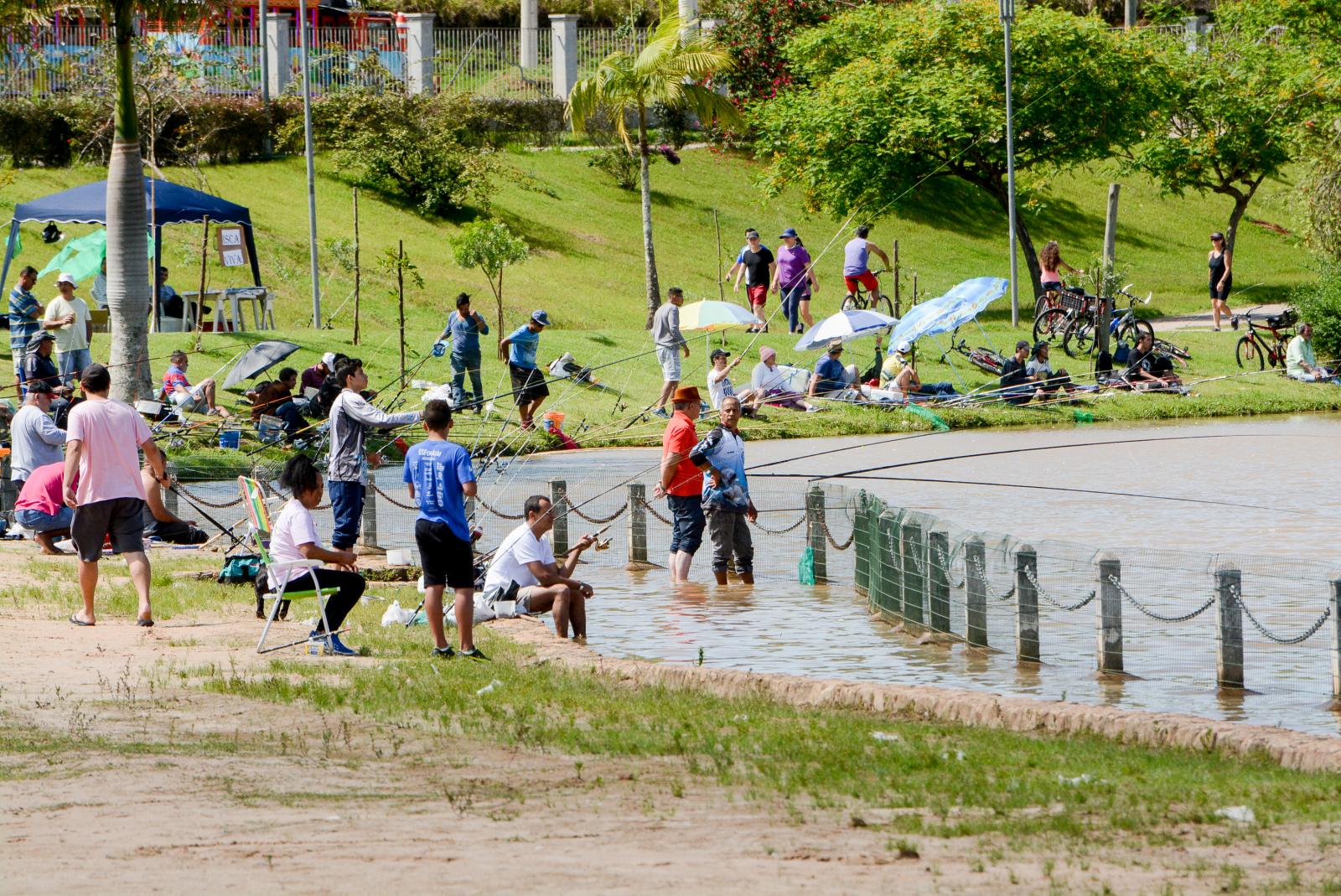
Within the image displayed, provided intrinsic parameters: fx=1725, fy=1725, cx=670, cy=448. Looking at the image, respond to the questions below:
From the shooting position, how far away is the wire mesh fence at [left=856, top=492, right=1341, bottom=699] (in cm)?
925

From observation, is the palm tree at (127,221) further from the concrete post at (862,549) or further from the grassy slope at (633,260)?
the concrete post at (862,549)

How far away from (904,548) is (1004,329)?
20.0 meters

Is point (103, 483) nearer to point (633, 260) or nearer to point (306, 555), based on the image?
point (306, 555)

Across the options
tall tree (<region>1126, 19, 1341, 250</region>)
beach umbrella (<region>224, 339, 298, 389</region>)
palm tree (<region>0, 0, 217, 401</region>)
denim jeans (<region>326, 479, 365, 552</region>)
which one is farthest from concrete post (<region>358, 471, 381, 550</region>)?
tall tree (<region>1126, 19, 1341, 250</region>)

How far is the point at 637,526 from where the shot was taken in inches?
580

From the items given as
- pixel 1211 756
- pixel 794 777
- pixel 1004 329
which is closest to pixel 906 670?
pixel 1211 756

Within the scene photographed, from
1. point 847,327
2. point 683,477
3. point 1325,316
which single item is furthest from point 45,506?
point 1325,316

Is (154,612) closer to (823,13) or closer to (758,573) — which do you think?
(758,573)

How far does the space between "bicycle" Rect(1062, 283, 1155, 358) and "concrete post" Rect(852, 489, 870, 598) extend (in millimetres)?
15624

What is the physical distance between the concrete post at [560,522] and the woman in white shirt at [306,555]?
4.43m

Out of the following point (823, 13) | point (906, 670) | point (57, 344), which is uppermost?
point (823, 13)

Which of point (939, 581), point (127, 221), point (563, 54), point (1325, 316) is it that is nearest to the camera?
point (939, 581)

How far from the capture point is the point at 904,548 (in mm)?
10977

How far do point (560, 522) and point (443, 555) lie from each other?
20.4ft
